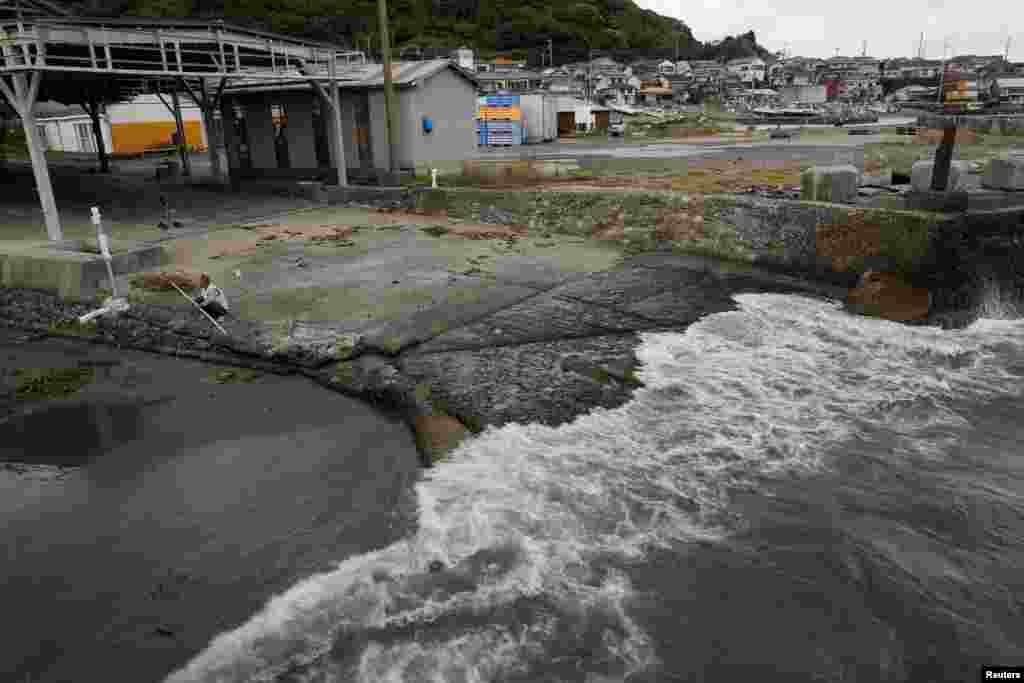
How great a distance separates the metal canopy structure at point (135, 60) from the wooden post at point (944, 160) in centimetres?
1609

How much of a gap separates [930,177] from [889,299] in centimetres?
417

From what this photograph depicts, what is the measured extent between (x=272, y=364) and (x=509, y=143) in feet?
114

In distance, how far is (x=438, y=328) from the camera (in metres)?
10.7

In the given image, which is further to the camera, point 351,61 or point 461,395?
point 351,61

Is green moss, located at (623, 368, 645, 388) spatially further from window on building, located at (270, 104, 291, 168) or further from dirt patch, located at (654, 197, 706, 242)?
window on building, located at (270, 104, 291, 168)

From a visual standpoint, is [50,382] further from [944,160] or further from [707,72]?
[707,72]

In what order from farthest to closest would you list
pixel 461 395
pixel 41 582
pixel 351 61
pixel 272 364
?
pixel 351 61 → pixel 272 364 → pixel 461 395 → pixel 41 582

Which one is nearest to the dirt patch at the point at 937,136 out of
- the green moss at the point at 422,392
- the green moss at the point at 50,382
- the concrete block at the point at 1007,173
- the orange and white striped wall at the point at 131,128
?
the concrete block at the point at 1007,173

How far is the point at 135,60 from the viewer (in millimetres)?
17078

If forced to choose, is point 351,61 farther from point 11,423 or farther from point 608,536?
point 608,536

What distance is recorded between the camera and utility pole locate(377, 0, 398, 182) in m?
19.6

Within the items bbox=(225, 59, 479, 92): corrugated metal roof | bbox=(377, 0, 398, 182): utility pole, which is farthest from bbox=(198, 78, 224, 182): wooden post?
bbox=(377, 0, 398, 182): utility pole

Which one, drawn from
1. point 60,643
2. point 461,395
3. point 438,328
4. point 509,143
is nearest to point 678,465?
point 461,395

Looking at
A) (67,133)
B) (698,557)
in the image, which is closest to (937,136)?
(698,557)
